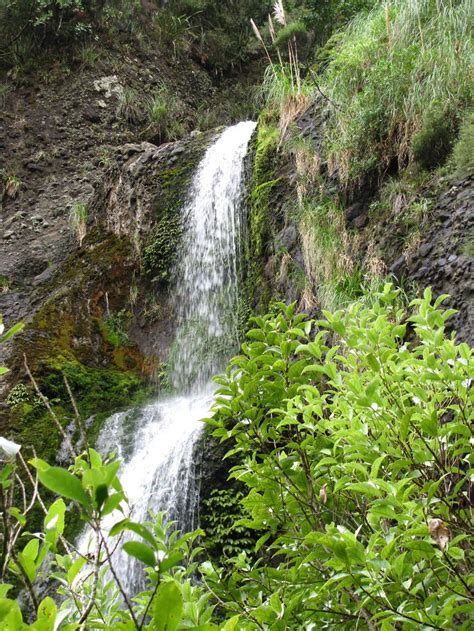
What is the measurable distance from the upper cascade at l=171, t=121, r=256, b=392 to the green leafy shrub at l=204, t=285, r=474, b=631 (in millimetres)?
4723

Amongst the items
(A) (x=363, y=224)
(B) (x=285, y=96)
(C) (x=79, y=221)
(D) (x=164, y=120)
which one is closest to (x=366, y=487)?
(A) (x=363, y=224)

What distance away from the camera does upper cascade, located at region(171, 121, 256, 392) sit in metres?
6.84

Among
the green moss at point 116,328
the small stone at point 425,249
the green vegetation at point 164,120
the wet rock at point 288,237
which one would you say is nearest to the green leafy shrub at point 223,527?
the small stone at point 425,249

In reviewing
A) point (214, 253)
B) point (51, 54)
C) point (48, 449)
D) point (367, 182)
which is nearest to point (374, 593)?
point (367, 182)

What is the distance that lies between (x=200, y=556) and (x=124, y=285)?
4.49m

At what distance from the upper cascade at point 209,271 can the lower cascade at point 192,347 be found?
1cm

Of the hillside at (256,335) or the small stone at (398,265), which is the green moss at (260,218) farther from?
the small stone at (398,265)

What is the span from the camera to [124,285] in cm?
804

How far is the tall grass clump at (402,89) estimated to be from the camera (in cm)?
447

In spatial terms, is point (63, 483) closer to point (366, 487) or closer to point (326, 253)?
point (366, 487)

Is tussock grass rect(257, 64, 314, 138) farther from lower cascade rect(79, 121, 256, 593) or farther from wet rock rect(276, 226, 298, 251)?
wet rock rect(276, 226, 298, 251)

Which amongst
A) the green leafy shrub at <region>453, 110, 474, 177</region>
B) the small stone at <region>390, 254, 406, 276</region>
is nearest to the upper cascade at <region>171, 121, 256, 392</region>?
the small stone at <region>390, 254, 406, 276</region>

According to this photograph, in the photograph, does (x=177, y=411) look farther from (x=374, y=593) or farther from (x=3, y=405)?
(x=374, y=593)

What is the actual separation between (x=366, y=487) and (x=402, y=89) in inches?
176
